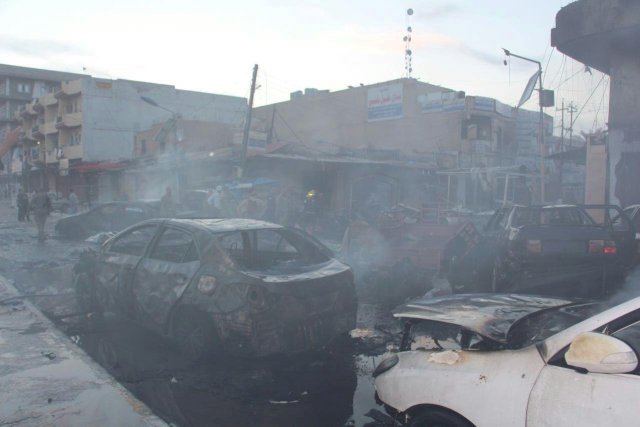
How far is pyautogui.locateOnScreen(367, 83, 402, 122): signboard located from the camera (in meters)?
34.8

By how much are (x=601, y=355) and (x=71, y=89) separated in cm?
5003

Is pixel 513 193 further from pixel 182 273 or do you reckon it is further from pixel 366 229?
pixel 182 273

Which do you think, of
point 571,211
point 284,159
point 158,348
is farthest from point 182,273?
point 284,159

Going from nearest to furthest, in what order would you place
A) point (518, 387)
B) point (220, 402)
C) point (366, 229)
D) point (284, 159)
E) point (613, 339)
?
point (613, 339)
point (518, 387)
point (220, 402)
point (366, 229)
point (284, 159)

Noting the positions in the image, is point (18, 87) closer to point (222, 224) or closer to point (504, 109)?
point (504, 109)

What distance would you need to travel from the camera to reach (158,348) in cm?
598

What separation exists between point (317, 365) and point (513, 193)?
23.5 meters

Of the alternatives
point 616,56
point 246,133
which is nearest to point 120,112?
point 246,133

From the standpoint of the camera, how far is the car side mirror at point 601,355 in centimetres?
225

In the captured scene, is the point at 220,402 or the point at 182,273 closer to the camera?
the point at 220,402

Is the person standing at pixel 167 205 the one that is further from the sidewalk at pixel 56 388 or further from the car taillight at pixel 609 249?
the car taillight at pixel 609 249

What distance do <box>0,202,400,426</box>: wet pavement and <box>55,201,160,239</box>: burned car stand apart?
1125cm

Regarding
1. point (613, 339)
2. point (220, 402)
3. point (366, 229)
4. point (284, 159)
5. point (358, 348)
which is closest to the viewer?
point (613, 339)

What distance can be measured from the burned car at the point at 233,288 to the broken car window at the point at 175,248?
0.05 ft
